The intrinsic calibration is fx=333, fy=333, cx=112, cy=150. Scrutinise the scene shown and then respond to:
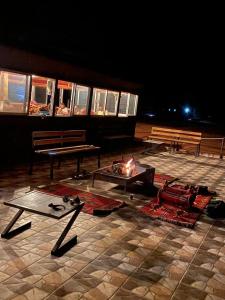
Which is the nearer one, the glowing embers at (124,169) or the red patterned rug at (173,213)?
the red patterned rug at (173,213)

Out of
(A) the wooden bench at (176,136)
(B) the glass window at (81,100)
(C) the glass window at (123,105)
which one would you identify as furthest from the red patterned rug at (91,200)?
(A) the wooden bench at (176,136)

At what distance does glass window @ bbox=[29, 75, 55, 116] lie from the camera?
11.8 metres

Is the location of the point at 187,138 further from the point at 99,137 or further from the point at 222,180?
the point at 222,180

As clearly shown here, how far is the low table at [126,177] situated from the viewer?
300 inches

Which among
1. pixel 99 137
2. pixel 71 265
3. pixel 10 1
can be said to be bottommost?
pixel 71 265

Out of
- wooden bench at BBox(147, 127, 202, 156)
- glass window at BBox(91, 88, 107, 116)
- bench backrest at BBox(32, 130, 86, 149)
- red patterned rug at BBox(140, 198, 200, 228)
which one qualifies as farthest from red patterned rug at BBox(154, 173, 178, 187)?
wooden bench at BBox(147, 127, 202, 156)

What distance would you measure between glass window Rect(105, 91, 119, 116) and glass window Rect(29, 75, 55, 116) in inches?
114

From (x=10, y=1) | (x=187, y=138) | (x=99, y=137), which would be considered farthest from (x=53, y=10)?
(x=187, y=138)

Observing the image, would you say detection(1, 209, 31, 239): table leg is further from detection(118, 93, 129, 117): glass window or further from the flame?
detection(118, 93, 129, 117): glass window

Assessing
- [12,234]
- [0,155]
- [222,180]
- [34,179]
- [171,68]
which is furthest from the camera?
[171,68]

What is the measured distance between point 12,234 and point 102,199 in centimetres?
272

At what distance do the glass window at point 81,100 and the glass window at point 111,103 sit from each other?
190 centimetres

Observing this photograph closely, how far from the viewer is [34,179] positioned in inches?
349

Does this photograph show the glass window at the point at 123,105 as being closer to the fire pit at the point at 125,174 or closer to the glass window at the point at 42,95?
the glass window at the point at 42,95
